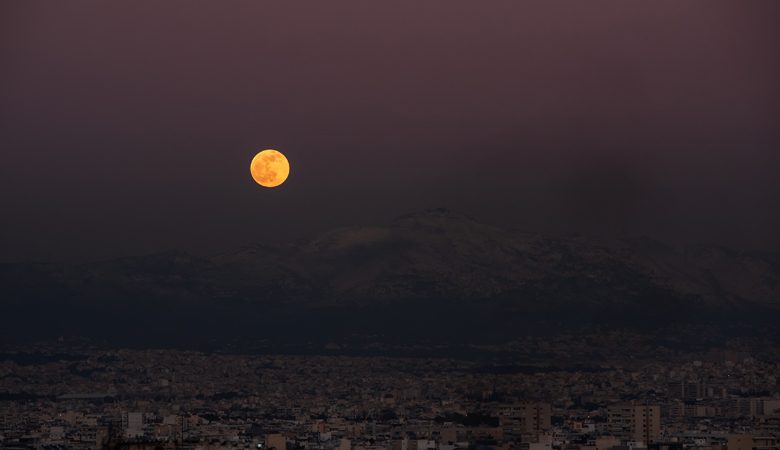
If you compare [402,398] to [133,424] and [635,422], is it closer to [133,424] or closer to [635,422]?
[635,422]

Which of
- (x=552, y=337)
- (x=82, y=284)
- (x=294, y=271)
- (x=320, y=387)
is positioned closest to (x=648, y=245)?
(x=552, y=337)

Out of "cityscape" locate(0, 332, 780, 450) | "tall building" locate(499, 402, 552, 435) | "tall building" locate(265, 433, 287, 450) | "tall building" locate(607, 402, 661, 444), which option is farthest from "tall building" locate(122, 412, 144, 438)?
"tall building" locate(607, 402, 661, 444)

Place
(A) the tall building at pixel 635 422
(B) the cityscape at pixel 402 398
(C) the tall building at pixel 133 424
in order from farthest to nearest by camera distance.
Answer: (A) the tall building at pixel 635 422 < (C) the tall building at pixel 133 424 < (B) the cityscape at pixel 402 398

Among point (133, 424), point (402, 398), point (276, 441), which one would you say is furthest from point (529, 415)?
point (402, 398)

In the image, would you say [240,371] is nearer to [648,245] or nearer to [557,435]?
[648,245]

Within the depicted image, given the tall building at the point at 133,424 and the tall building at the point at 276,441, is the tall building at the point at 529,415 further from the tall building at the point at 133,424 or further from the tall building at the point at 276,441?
the tall building at the point at 133,424

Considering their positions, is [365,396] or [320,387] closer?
[365,396]

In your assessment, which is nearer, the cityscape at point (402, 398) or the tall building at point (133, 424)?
the cityscape at point (402, 398)

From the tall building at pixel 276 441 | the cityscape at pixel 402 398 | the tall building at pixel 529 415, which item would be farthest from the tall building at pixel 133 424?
the tall building at pixel 529 415
